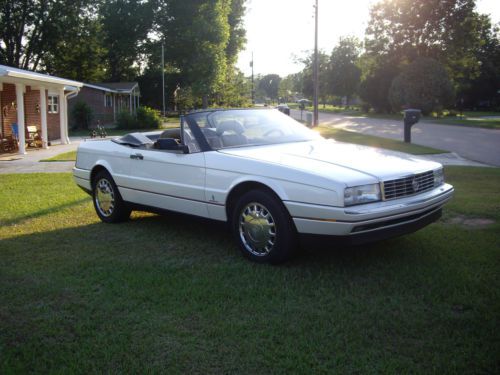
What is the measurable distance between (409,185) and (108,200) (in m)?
3.92

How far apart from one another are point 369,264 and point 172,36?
51.9m

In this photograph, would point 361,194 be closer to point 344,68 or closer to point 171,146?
point 171,146

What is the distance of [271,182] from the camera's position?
4746mm

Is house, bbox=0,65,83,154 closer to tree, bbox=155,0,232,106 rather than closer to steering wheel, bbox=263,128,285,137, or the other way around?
steering wheel, bbox=263,128,285,137

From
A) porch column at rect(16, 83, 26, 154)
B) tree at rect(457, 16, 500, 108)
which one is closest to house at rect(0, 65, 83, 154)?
porch column at rect(16, 83, 26, 154)

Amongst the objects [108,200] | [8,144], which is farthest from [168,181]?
[8,144]

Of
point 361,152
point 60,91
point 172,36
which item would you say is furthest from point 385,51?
point 361,152

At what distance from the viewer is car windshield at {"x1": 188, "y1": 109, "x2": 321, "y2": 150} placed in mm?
5680

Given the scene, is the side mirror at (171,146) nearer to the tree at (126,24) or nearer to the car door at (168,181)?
the car door at (168,181)

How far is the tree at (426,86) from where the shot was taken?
44.9 meters

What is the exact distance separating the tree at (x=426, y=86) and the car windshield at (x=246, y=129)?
4206cm

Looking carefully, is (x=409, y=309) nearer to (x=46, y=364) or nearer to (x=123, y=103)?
(x=46, y=364)

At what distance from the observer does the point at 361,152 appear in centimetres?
545

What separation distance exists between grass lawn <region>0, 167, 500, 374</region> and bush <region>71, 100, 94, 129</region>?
31.0 metres
